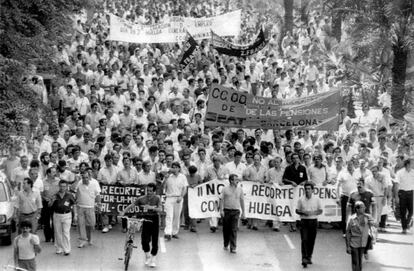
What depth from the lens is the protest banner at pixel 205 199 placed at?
64.2 ft

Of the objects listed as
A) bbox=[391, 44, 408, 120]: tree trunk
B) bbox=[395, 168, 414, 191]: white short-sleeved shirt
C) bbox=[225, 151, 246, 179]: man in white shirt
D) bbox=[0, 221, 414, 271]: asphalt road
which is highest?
bbox=[391, 44, 408, 120]: tree trunk

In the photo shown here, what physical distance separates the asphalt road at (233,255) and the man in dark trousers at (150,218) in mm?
283

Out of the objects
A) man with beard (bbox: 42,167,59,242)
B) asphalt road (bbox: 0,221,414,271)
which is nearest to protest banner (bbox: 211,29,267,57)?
asphalt road (bbox: 0,221,414,271)

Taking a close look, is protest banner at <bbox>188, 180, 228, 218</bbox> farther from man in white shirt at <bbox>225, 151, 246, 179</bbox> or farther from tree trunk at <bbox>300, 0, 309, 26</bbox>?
tree trunk at <bbox>300, 0, 309, 26</bbox>

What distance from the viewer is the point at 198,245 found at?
18562 mm

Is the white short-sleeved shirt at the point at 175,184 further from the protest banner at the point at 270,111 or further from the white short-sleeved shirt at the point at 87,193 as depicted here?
the protest banner at the point at 270,111

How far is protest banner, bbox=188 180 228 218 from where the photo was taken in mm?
19562

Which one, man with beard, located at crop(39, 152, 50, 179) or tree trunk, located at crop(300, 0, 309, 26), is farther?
tree trunk, located at crop(300, 0, 309, 26)

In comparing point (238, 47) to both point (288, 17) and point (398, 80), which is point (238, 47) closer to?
point (398, 80)

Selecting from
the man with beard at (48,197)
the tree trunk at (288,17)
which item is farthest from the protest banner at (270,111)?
the tree trunk at (288,17)

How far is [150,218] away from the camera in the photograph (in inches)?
666

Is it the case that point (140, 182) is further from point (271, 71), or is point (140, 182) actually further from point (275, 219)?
point (271, 71)

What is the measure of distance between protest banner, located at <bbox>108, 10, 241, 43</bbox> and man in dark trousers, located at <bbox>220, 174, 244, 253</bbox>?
14231 mm

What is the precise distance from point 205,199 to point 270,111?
320cm
